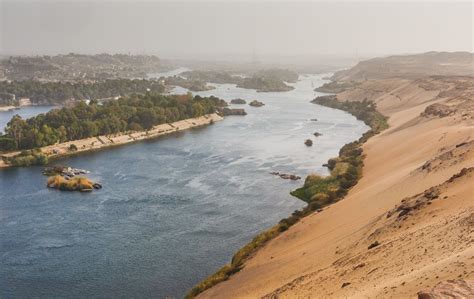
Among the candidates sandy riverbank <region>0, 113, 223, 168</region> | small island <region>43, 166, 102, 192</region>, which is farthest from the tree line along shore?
small island <region>43, 166, 102, 192</region>

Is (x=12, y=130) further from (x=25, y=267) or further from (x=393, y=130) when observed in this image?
(x=393, y=130)

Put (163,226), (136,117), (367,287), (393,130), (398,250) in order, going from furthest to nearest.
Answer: (136,117) < (393,130) < (163,226) < (398,250) < (367,287)

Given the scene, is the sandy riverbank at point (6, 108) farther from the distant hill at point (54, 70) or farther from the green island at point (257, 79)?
the green island at point (257, 79)

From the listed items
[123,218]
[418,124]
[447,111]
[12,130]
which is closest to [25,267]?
[123,218]

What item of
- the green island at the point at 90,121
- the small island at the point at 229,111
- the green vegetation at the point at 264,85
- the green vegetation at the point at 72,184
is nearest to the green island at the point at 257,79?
the green vegetation at the point at 264,85

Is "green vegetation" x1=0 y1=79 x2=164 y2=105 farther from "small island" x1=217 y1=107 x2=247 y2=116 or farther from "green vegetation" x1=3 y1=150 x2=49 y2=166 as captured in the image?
"green vegetation" x1=3 y1=150 x2=49 y2=166
